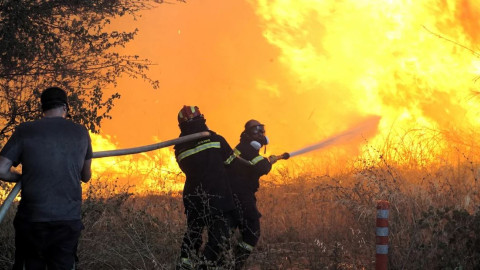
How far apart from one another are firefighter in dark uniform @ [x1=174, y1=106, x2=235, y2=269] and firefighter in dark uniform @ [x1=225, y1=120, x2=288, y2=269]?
535 mm

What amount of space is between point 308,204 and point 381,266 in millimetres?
5167

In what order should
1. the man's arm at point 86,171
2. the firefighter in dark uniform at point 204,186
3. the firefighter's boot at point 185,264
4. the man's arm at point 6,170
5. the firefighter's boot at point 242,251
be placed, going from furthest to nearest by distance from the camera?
the firefighter's boot at point 242,251
the firefighter in dark uniform at point 204,186
the firefighter's boot at point 185,264
the man's arm at point 86,171
the man's arm at point 6,170

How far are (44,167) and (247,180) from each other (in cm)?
371

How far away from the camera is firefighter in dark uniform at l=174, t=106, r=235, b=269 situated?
737cm

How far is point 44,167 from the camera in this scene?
505cm

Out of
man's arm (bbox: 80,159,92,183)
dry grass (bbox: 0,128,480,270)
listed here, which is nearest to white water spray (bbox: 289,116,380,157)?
dry grass (bbox: 0,128,480,270)

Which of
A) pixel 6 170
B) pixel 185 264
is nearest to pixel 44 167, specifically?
pixel 6 170

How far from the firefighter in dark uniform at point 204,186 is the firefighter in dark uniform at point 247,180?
53 cm

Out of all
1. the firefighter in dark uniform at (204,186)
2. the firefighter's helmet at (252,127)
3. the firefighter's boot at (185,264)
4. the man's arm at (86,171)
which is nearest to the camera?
the man's arm at (86,171)

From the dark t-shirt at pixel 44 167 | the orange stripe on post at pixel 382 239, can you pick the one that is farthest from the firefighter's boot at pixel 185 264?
the dark t-shirt at pixel 44 167

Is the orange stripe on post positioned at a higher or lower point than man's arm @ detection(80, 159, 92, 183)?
lower

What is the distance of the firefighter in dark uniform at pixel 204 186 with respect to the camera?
7367 mm

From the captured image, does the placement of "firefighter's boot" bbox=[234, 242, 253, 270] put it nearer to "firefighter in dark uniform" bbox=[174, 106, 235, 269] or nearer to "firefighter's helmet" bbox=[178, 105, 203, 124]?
"firefighter in dark uniform" bbox=[174, 106, 235, 269]

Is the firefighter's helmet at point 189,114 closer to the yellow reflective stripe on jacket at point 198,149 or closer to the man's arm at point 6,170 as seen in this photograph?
the yellow reflective stripe on jacket at point 198,149
